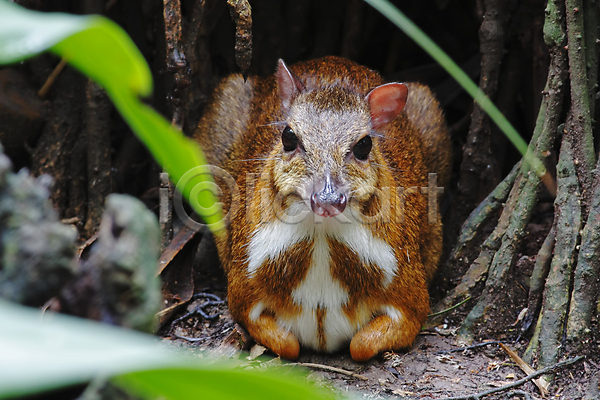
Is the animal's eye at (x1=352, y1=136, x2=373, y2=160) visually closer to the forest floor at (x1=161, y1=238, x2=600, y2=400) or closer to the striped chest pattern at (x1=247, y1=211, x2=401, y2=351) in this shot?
the striped chest pattern at (x1=247, y1=211, x2=401, y2=351)

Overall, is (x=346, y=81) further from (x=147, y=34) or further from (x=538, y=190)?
(x=147, y=34)

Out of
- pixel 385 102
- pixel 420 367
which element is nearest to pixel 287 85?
pixel 385 102

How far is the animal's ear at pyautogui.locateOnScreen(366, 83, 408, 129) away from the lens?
4469 millimetres

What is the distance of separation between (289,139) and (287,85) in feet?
1.92

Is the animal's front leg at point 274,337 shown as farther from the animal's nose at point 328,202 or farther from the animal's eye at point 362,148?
the animal's eye at point 362,148

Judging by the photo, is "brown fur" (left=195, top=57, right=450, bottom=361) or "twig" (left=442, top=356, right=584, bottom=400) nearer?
"twig" (left=442, top=356, right=584, bottom=400)

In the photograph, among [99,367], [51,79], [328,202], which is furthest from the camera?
[51,79]

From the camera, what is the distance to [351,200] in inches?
163

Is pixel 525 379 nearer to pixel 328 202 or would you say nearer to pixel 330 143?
pixel 328 202

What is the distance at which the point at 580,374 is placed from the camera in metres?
4.09

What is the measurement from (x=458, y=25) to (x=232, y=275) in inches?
191

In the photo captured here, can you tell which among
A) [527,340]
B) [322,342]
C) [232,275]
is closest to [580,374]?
[527,340]

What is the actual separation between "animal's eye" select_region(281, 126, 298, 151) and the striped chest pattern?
1.72ft

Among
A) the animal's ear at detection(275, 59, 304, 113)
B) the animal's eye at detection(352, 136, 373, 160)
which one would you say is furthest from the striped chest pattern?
the animal's ear at detection(275, 59, 304, 113)
